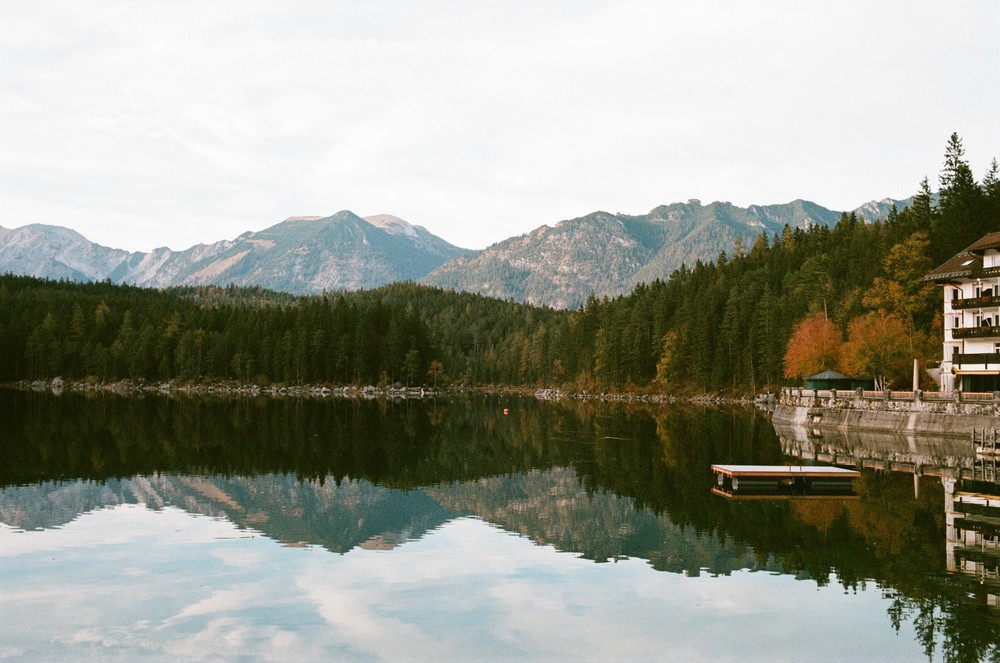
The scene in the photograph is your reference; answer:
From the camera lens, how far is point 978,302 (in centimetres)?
7994

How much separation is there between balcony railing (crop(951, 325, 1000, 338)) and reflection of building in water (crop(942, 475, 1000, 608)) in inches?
1472

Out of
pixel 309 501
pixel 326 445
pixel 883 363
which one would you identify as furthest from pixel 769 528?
pixel 883 363

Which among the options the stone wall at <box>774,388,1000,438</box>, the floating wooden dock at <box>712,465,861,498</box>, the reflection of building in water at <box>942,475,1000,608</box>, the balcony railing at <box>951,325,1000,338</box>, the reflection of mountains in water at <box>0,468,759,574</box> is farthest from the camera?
the balcony railing at <box>951,325,1000,338</box>

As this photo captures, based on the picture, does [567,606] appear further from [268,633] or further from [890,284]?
[890,284]

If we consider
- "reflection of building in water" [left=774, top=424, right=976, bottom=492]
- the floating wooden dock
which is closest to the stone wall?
"reflection of building in water" [left=774, top=424, right=976, bottom=492]

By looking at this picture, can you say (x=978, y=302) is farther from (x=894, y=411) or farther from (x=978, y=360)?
(x=894, y=411)

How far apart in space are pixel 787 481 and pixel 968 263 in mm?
50667

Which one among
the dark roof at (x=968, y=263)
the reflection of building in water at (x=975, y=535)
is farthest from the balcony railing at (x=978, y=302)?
the reflection of building in water at (x=975, y=535)

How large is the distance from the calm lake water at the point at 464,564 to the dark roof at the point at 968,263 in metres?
39.0

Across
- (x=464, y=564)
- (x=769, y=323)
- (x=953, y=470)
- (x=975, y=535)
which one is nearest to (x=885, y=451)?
(x=953, y=470)

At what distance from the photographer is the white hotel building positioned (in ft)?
257

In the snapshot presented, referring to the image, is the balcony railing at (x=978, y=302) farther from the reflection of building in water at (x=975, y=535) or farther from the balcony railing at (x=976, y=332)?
the reflection of building in water at (x=975, y=535)

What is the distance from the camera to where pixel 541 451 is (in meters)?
68.1

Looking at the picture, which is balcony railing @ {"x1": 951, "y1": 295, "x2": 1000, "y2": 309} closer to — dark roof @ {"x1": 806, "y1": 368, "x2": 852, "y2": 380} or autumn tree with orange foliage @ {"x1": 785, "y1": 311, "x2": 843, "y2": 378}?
dark roof @ {"x1": 806, "y1": 368, "x2": 852, "y2": 380}
